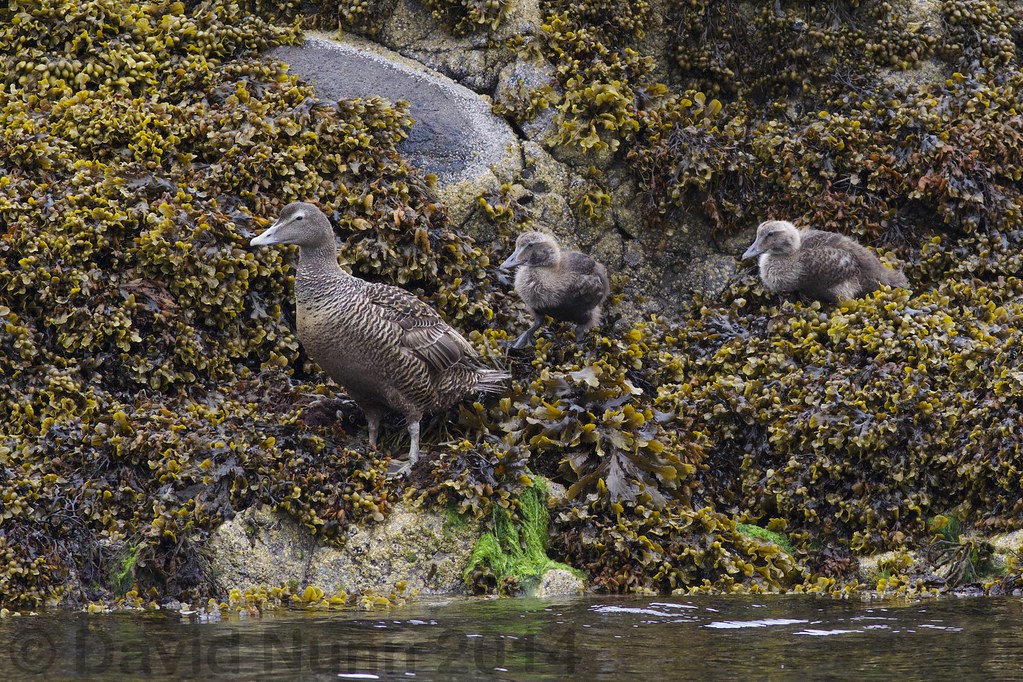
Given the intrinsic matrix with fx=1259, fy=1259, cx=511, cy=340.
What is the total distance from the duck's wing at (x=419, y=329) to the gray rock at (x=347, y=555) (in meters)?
1.02

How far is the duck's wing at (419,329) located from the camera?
7961mm

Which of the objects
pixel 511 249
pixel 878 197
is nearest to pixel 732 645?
pixel 511 249

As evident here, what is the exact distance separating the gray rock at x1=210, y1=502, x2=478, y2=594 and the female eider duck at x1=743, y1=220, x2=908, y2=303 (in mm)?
3492

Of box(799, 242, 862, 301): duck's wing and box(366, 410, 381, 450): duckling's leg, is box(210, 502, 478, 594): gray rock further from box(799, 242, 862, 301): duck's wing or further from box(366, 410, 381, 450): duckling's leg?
box(799, 242, 862, 301): duck's wing

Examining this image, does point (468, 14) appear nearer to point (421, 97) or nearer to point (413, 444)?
point (421, 97)

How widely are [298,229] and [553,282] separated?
1.99 meters

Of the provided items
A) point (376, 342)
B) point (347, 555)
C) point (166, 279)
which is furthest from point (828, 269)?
point (166, 279)

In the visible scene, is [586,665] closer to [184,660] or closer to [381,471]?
[184,660]

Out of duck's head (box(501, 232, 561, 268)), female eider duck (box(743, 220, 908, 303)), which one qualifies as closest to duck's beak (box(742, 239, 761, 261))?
female eider duck (box(743, 220, 908, 303))

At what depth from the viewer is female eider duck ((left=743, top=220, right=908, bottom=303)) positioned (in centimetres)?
940

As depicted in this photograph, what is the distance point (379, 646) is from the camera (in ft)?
18.8

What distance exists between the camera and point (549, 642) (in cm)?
581

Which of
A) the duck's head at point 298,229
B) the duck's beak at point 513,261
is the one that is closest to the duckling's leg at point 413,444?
the duck's head at point 298,229

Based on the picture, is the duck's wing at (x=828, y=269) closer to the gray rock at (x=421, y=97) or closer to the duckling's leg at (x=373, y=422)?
the gray rock at (x=421, y=97)
